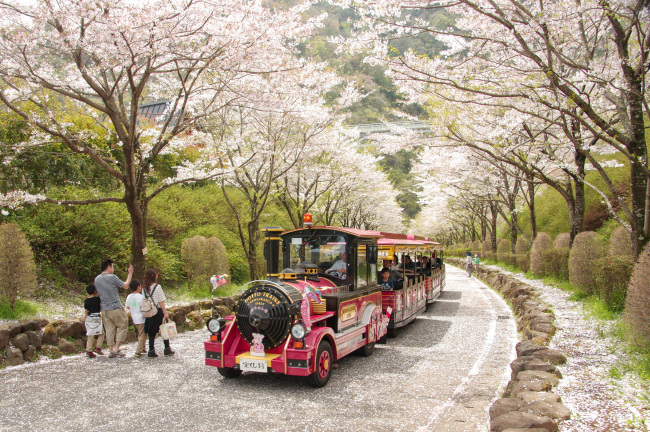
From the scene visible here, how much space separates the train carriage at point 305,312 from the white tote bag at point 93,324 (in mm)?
2618

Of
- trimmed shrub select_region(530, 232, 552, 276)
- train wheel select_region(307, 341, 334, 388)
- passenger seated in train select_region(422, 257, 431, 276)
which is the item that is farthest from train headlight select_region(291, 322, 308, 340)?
trimmed shrub select_region(530, 232, 552, 276)

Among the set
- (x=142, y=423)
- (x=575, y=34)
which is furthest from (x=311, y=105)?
(x=142, y=423)

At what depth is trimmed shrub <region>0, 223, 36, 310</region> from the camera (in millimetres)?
8281

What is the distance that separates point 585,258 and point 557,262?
13.5 feet

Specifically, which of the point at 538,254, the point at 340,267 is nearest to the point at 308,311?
the point at 340,267

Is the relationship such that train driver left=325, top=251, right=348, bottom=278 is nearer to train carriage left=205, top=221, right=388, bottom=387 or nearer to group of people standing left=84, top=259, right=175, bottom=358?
train carriage left=205, top=221, right=388, bottom=387

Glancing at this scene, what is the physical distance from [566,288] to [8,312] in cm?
1422

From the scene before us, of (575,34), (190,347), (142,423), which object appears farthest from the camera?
(575,34)

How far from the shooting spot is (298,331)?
238 inches

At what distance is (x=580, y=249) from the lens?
11758 mm

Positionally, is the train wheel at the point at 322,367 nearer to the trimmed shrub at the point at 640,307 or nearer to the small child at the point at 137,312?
the small child at the point at 137,312

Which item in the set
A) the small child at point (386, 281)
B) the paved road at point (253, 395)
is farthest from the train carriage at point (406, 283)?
the paved road at point (253, 395)

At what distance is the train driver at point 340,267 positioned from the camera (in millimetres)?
7879

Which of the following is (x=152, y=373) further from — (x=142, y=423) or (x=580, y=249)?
(x=580, y=249)
